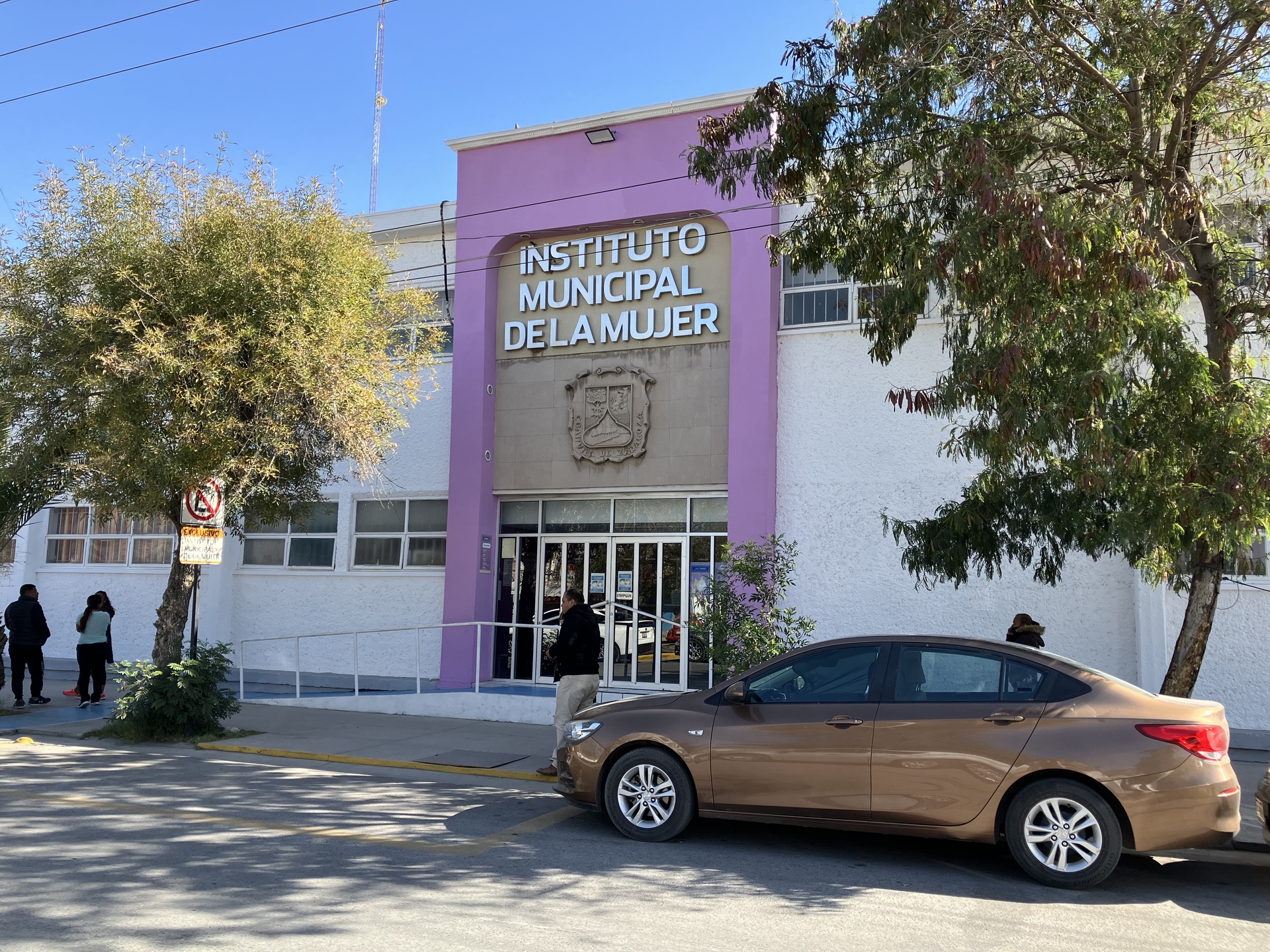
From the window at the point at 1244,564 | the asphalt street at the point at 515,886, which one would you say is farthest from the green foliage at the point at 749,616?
the window at the point at 1244,564

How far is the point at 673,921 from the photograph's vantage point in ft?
17.2

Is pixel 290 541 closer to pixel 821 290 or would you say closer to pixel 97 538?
pixel 97 538

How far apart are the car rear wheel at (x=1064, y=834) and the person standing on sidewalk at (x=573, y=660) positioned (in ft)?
14.2

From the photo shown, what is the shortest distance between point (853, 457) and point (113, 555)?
562 inches

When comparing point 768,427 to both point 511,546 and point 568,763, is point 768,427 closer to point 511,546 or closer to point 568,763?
point 511,546

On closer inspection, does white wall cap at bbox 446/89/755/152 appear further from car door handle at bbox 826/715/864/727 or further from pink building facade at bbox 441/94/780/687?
car door handle at bbox 826/715/864/727

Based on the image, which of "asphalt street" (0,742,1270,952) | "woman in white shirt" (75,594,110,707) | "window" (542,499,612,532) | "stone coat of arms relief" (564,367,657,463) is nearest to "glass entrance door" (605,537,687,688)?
"window" (542,499,612,532)

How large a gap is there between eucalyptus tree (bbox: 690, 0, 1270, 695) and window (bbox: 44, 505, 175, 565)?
13989 mm

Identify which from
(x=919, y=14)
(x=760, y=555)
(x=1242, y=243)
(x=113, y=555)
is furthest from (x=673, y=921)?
(x=113, y=555)

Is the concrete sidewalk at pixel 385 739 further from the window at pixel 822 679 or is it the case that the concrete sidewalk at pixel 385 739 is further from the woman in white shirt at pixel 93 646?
the window at pixel 822 679

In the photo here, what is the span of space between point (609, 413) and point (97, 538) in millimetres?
11276

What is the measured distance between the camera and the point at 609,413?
15156mm

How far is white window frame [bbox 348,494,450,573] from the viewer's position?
1640cm

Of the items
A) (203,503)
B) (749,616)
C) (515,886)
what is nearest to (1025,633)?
(749,616)
